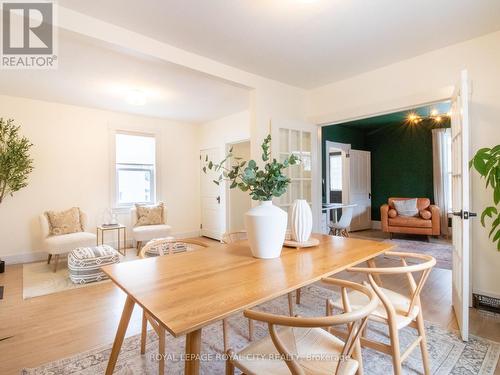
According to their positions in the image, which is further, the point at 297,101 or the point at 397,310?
the point at 297,101

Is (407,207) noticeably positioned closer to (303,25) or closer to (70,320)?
(303,25)

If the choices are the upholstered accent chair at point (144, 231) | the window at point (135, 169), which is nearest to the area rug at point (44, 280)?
the upholstered accent chair at point (144, 231)

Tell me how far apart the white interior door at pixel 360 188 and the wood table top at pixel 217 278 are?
506 cm

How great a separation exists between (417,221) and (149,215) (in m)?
5.23

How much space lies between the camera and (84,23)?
212cm

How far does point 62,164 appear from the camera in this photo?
15.0 ft

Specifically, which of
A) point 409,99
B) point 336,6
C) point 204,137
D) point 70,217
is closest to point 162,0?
point 336,6

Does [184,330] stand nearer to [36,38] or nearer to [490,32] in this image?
[36,38]

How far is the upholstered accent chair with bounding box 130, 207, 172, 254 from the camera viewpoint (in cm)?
470

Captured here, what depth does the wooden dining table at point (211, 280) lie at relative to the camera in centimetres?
91

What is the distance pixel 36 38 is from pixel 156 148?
314 centimetres

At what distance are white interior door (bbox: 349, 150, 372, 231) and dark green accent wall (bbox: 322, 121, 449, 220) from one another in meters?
0.18

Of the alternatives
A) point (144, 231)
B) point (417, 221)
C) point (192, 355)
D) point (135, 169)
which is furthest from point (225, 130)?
point (192, 355)

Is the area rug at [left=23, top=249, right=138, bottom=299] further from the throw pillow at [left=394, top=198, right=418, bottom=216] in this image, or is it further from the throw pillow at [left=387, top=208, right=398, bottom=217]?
the throw pillow at [left=394, top=198, right=418, bottom=216]
